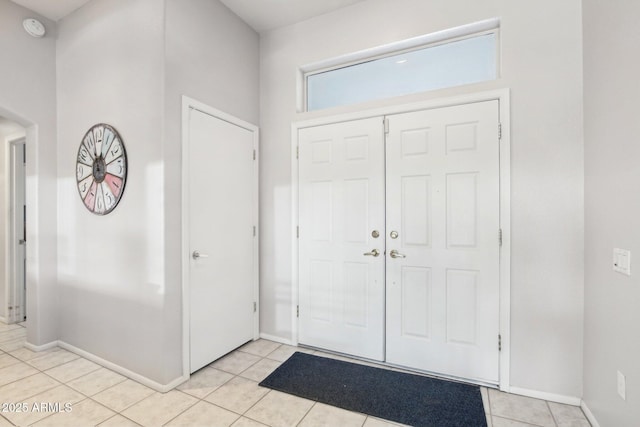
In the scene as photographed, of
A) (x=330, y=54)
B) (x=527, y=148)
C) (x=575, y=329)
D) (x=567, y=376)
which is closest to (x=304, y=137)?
(x=330, y=54)

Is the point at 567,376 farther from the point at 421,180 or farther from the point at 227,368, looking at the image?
the point at 227,368

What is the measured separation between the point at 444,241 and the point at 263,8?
2.55 metres

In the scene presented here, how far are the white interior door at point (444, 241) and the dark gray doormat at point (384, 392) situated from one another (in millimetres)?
185

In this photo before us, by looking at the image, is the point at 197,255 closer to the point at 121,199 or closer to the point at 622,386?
the point at 121,199

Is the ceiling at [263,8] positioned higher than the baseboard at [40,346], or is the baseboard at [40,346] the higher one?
the ceiling at [263,8]

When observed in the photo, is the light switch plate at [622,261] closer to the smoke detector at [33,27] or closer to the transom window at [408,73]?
the transom window at [408,73]

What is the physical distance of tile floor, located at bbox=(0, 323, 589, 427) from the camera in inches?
70.8

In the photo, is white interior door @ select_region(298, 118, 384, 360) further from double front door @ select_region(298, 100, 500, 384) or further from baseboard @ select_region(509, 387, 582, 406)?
baseboard @ select_region(509, 387, 582, 406)

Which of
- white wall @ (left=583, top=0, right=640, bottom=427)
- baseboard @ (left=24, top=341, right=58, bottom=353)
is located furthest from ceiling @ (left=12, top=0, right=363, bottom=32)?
baseboard @ (left=24, top=341, right=58, bottom=353)

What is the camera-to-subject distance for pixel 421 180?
2346 millimetres

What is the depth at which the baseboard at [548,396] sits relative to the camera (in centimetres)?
195

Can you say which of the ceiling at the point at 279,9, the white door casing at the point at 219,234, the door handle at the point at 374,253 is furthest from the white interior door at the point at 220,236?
the door handle at the point at 374,253

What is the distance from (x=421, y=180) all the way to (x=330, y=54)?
142 centimetres

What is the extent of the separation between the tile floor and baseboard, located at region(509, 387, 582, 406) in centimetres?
4
